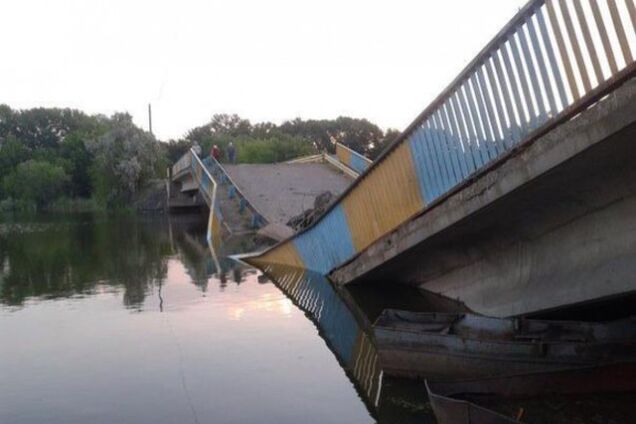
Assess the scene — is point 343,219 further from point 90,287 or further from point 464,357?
point 90,287

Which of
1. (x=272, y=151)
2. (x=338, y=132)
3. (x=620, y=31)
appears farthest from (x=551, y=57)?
(x=338, y=132)

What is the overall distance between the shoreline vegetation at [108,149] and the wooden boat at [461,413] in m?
46.7

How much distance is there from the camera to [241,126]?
9112 centimetres

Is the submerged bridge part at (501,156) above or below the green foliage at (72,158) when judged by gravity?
below

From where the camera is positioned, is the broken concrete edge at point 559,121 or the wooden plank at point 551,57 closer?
the broken concrete edge at point 559,121

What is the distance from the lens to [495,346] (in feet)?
19.5

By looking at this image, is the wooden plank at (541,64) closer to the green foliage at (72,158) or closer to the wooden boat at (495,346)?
the wooden boat at (495,346)

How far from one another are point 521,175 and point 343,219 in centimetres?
530

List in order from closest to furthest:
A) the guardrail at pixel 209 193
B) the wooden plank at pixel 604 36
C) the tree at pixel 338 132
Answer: the wooden plank at pixel 604 36
the guardrail at pixel 209 193
the tree at pixel 338 132

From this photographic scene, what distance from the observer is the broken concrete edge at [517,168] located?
15.5 ft

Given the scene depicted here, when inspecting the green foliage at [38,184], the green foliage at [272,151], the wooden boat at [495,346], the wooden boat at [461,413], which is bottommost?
the wooden boat at [461,413]

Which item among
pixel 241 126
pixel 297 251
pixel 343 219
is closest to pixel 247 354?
pixel 343 219

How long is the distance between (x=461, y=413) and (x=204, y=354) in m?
3.96

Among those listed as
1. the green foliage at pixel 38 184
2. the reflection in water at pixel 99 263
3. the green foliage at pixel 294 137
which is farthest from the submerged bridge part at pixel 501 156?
the green foliage at pixel 38 184
